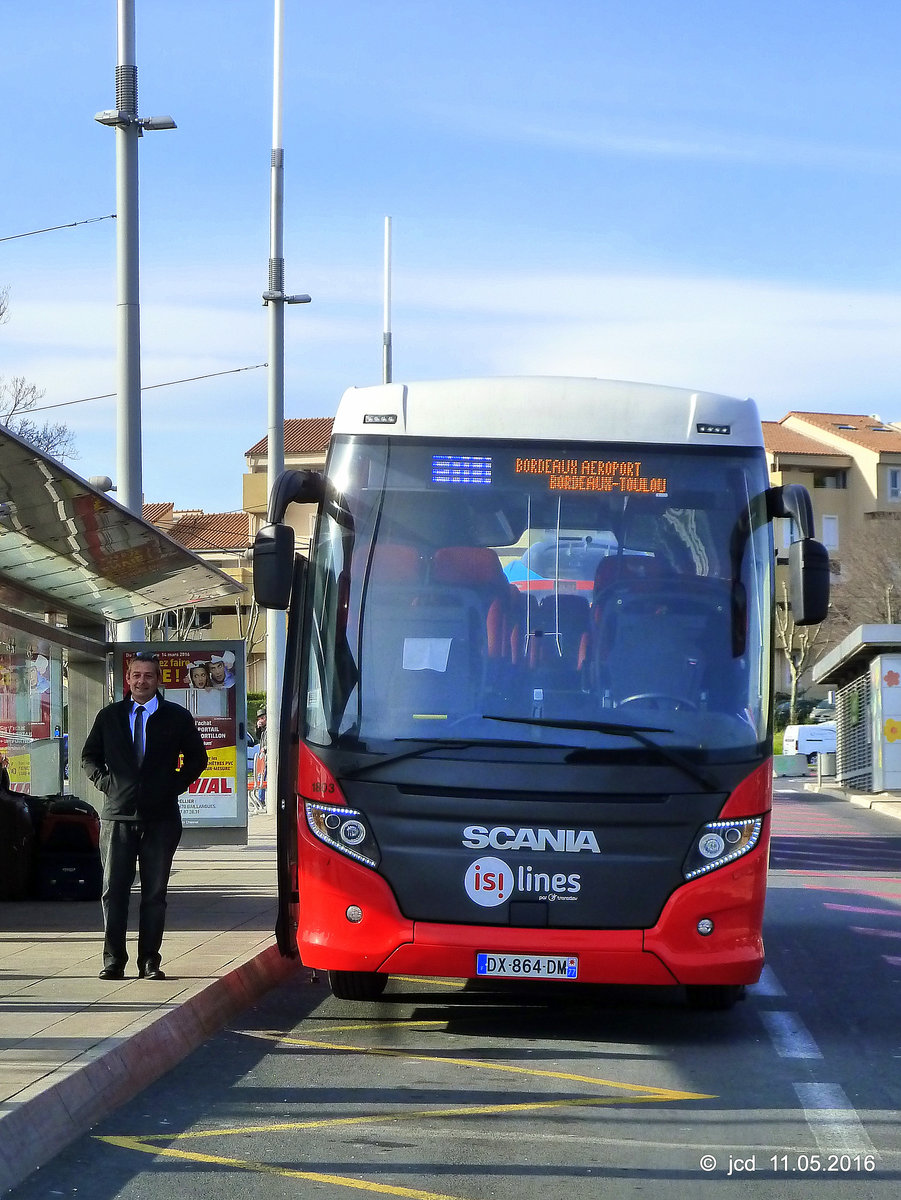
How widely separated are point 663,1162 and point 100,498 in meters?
5.45

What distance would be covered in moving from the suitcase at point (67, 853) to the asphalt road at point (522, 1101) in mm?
3928

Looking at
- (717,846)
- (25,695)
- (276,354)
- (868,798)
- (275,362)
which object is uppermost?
(276,354)

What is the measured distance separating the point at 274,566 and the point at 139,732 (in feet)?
4.97

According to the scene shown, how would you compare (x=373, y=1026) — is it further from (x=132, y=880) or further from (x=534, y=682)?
(x=534, y=682)

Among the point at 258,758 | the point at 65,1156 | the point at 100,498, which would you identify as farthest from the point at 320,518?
the point at 258,758

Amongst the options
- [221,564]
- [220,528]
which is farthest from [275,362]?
[220,528]

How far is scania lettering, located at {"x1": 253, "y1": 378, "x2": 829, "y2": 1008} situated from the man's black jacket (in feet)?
2.41

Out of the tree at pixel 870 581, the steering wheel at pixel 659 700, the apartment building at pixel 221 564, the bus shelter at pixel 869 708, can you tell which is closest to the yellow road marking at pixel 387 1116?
the steering wheel at pixel 659 700

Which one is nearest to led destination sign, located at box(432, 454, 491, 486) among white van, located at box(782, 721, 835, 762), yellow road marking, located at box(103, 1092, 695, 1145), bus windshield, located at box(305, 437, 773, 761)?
bus windshield, located at box(305, 437, 773, 761)

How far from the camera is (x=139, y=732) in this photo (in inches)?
376

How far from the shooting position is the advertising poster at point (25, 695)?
13.9 meters

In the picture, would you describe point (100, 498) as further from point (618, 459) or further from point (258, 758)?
point (258, 758)

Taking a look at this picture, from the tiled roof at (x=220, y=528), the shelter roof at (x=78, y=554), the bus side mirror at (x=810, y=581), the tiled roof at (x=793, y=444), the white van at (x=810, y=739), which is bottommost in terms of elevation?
the white van at (x=810, y=739)

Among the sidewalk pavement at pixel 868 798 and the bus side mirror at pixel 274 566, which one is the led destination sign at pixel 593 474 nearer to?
the bus side mirror at pixel 274 566
